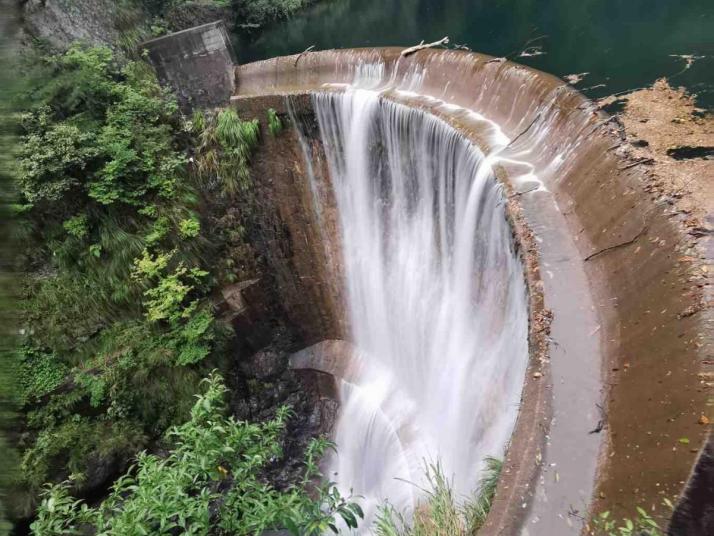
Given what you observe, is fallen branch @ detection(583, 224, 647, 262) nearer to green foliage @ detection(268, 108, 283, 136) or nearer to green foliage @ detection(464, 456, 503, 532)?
green foliage @ detection(464, 456, 503, 532)

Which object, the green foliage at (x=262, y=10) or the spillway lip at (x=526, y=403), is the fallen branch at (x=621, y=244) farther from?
the green foliage at (x=262, y=10)

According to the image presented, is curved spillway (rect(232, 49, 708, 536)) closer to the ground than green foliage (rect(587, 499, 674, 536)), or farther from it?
farther from it

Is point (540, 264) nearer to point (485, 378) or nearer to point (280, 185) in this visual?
point (485, 378)

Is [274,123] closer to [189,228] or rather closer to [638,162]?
[189,228]

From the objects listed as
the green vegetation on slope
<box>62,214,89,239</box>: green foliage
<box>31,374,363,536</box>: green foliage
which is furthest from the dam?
<box>62,214,89,239</box>: green foliage

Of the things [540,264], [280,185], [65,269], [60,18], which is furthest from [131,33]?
[540,264]

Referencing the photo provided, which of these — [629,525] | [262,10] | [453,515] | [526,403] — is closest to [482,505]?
[453,515]
